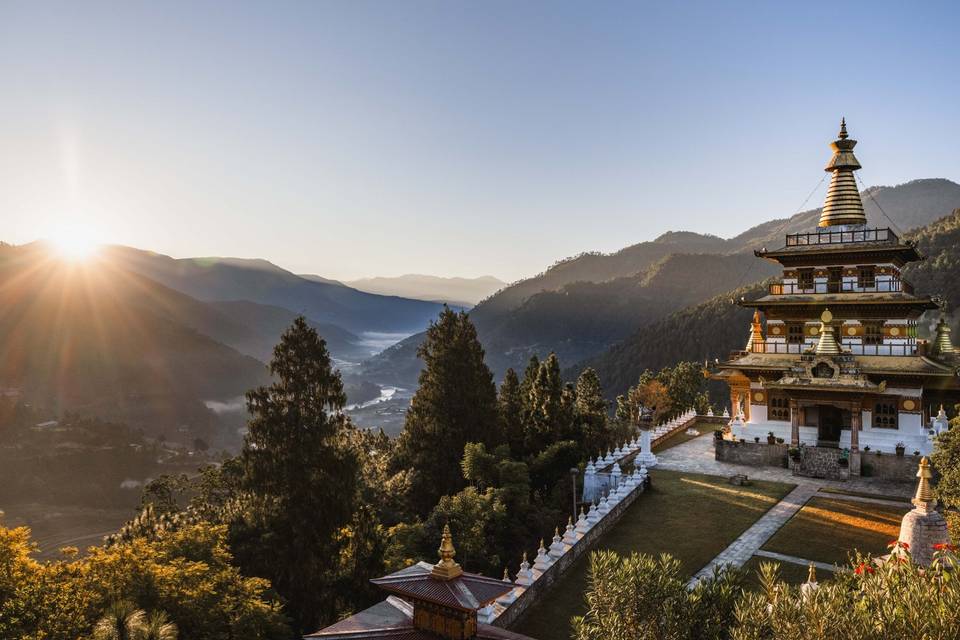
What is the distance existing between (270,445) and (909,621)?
20264 millimetres

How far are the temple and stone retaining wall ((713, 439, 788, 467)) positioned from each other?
2.69 ft

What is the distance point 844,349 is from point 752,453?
22.7 feet

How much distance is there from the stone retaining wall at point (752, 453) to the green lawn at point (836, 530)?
226 inches

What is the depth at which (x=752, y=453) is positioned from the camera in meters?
30.1

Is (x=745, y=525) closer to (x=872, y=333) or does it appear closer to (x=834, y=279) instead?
(x=872, y=333)

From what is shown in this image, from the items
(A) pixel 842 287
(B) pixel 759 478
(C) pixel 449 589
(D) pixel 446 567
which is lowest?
(B) pixel 759 478

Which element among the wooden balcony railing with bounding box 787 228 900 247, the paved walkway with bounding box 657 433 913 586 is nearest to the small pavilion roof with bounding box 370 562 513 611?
the paved walkway with bounding box 657 433 913 586

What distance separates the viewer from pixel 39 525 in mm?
91062

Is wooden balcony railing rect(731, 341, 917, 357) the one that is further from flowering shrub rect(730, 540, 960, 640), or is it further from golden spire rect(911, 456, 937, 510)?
flowering shrub rect(730, 540, 960, 640)

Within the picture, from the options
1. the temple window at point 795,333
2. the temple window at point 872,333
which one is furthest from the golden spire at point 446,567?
the temple window at point 872,333

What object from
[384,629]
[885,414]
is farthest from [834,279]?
[384,629]

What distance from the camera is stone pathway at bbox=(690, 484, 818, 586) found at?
738 inches

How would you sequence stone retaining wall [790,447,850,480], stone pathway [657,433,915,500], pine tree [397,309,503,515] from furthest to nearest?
1. pine tree [397,309,503,515]
2. stone retaining wall [790,447,850,480]
3. stone pathway [657,433,915,500]

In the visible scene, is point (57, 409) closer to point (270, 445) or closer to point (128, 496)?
point (128, 496)
